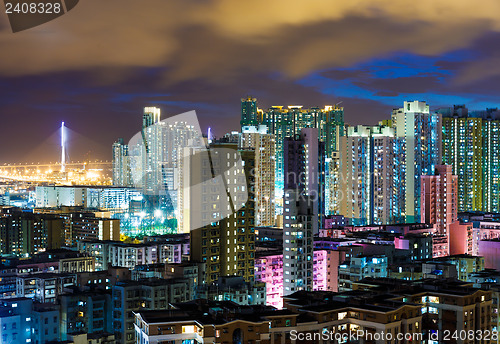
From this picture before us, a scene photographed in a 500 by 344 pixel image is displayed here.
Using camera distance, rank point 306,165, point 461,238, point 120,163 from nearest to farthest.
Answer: point 461,238 < point 306,165 < point 120,163

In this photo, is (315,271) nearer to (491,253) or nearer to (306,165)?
(491,253)

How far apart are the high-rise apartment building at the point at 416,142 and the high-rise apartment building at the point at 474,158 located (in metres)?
3.40

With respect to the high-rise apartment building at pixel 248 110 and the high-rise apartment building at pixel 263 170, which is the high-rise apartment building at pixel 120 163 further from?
the high-rise apartment building at pixel 263 170

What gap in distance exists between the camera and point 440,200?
18750mm

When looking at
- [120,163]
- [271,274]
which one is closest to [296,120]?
[120,163]

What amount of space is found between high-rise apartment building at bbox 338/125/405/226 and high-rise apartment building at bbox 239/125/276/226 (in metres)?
2.18

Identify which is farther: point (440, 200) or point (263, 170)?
point (263, 170)

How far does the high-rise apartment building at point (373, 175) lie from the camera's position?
20734 mm

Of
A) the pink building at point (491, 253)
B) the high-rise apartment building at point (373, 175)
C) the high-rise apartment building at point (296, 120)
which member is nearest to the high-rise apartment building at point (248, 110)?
the high-rise apartment building at point (296, 120)

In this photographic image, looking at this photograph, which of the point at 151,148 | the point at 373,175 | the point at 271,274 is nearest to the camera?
the point at 271,274

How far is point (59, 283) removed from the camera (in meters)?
11.3

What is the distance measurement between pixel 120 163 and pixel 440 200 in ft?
65.0

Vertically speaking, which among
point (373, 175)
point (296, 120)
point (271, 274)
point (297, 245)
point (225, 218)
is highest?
point (296, 120)

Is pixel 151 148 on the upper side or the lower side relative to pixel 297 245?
upper
